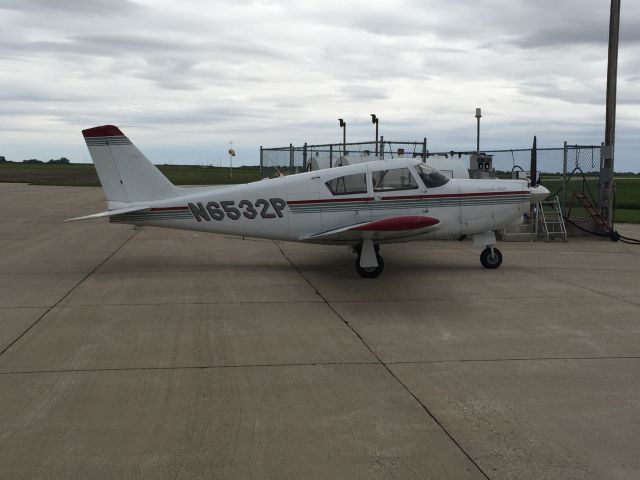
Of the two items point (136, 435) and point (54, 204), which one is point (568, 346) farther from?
point (54, 204)

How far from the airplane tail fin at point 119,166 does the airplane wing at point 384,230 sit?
3.17 m

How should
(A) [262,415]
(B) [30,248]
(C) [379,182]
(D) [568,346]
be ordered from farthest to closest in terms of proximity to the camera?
(B) [30,248]
(C) [379,182]
(D) [568,346]
(A) [262,415]

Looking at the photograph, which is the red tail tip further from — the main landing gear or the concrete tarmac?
the main landing gear

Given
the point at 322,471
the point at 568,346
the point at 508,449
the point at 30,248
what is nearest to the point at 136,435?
the point at 322,471

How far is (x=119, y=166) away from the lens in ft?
39.3

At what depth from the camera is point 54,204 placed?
31.1 meters

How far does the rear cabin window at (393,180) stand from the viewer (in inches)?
457

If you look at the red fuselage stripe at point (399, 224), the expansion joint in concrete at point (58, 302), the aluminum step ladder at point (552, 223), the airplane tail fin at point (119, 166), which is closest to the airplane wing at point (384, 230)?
the red fuselage stripe at point (399, 224)

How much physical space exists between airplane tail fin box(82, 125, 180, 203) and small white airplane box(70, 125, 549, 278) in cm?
2

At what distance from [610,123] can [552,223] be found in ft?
10.5

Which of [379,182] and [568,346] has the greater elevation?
[379,182]

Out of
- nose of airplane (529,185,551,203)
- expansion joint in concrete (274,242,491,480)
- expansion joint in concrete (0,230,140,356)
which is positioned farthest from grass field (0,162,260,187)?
expansion joint in concrete (274,242,491,480)

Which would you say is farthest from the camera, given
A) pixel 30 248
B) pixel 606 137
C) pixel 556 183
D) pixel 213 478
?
pixel 556 183

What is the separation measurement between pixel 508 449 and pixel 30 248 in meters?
13.5
